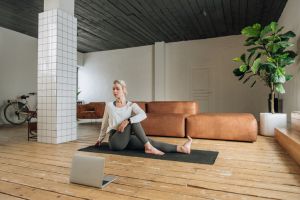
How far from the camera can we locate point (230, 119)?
315cm

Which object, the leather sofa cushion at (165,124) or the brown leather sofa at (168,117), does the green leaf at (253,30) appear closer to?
the brown leather sofa at (168,117)

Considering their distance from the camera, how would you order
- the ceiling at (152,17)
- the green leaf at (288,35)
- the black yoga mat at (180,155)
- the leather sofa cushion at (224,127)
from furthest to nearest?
1. the ceiling at (152,17)
2. the green leaf at (288,35)
3. the leather sofa cushion at (224,127)
4. the black yoga mat at (180,155)

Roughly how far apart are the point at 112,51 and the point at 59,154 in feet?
21.2

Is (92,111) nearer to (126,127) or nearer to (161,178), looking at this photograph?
(126,127)

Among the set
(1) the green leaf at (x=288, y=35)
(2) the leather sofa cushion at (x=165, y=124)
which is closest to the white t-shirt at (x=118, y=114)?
(2) the leather sofa cushion at (x=165, y=124)

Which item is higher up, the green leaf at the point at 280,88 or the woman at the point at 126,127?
the green leaf at the point at 280,88

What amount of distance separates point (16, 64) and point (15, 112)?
55.2 inches

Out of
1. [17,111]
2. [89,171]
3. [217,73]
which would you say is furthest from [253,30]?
[17,111]

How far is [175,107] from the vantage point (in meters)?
3.81

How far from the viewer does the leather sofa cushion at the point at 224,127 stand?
3.01 metres

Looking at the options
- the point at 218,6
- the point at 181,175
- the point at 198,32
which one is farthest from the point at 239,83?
the point at 181,175

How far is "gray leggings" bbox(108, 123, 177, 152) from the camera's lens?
2156 mm

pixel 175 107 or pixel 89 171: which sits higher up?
pixel 175 107

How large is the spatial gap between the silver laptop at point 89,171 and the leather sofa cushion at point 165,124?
2.16 metres
